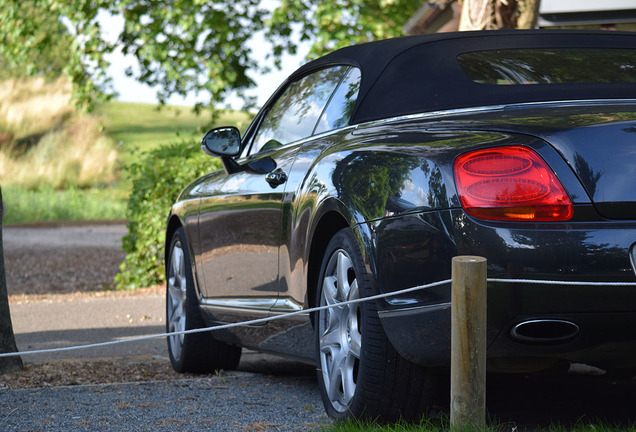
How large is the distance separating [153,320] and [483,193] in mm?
6458

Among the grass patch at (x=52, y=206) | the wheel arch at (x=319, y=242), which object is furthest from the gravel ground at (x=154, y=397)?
the grass patch at (x=52, y=206)

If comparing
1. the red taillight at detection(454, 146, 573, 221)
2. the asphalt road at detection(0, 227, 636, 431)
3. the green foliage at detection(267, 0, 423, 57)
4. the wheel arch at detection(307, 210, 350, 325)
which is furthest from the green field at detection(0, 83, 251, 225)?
the red taillight at detection(454, 146, 573, 221)

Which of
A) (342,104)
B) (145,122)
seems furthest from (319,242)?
(145,122)

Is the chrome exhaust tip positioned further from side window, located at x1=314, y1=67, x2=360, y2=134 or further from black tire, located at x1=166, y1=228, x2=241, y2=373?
black tire, located at x1=166, y1=228, x2=241, y2=373

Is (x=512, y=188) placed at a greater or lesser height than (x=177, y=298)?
greater

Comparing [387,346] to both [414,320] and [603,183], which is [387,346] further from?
[603,183]

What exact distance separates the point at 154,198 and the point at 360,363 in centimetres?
805

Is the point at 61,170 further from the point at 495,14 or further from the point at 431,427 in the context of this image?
the point at 431,427

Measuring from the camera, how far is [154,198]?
1125 centimetres

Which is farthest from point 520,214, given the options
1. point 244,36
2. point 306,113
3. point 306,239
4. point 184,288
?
point 244,36

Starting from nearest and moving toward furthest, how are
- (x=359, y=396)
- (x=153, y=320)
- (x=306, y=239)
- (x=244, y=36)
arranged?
(x=359, y=396) → (x=306, y=239) → (x=153, y=320) → (x=244, y=36)

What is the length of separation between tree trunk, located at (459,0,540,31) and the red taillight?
673cm

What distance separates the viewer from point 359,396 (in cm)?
351

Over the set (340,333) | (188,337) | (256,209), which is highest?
(256,209)
